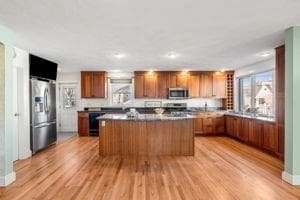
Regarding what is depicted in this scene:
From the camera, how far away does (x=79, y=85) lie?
8805 millimetres

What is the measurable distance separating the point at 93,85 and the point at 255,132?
5760mm

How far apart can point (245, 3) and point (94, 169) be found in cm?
370

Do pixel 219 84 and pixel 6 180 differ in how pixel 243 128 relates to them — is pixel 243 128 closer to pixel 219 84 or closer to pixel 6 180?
pixel 219 84

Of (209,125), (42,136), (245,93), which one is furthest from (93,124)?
(245,93)

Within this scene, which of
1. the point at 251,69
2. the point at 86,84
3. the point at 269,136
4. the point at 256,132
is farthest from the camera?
the point at 86,84

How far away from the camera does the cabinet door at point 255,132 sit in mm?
5609

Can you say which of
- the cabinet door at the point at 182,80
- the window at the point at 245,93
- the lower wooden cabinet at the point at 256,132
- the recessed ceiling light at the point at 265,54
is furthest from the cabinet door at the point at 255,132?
the cabinet door at the point at 182,80

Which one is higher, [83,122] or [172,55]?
[172,55]

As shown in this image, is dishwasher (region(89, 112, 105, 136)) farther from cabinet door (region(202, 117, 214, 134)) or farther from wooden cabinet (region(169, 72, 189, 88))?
cabinet door (region(202, 117, 214, 134))

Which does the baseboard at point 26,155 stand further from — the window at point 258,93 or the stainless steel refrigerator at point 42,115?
the window at point 258,93

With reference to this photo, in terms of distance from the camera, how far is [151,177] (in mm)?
3756

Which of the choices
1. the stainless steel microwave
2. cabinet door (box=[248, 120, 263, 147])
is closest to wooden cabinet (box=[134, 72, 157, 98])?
the stainless steel microwave

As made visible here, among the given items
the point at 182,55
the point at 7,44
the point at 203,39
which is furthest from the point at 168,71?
the point at 7,44

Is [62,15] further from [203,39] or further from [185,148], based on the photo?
[185,148]
